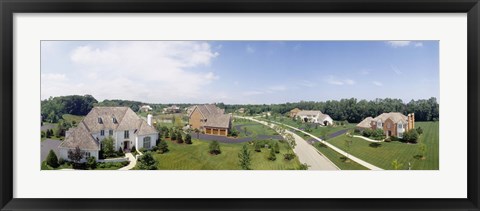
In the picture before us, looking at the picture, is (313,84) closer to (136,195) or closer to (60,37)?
(136,195)

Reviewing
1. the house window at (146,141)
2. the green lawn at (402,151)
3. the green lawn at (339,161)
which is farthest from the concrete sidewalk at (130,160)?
the green lawn at (402,151)

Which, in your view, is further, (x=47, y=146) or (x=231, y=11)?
(x=47, y=146)

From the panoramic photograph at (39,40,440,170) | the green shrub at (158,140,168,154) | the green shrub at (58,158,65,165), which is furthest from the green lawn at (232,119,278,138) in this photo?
the green shrub at (58,158,65,165)

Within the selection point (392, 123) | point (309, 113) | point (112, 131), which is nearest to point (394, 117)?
point (392, 123)

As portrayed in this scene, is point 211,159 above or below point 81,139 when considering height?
below

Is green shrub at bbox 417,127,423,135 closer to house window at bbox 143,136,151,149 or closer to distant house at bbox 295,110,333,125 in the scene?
distant house at bbox 295,110,333,125

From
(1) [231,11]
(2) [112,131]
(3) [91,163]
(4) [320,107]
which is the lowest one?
(3) [91,163]

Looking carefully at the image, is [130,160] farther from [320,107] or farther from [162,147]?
[320,107]

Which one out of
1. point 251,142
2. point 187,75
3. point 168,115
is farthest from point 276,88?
point 168,115
